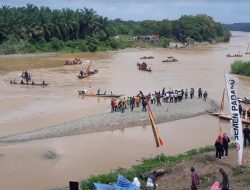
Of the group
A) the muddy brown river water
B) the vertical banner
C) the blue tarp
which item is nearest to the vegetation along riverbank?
the blue tarp

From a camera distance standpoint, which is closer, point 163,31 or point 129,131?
point 129,131

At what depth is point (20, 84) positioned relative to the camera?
53.6 meters

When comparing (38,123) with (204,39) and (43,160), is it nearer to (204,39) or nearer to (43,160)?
(43,160)

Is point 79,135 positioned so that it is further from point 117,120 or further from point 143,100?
point 143,100

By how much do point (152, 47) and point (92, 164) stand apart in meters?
103

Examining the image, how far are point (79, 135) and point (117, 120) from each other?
375cm

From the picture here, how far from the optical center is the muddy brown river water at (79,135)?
23109mm

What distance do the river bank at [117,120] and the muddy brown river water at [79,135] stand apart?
2.89 feet

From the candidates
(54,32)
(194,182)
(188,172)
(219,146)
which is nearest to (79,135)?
(219,146)

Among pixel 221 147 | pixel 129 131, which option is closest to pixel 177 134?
pixel 129 131

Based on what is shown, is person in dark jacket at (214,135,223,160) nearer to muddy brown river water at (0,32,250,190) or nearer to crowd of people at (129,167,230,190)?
crowd of people at (129,167,230,190)

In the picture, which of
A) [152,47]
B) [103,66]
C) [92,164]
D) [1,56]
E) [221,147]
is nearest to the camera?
[221,147]

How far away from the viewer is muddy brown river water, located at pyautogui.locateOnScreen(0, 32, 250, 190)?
23.1m

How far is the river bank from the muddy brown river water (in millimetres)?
880
